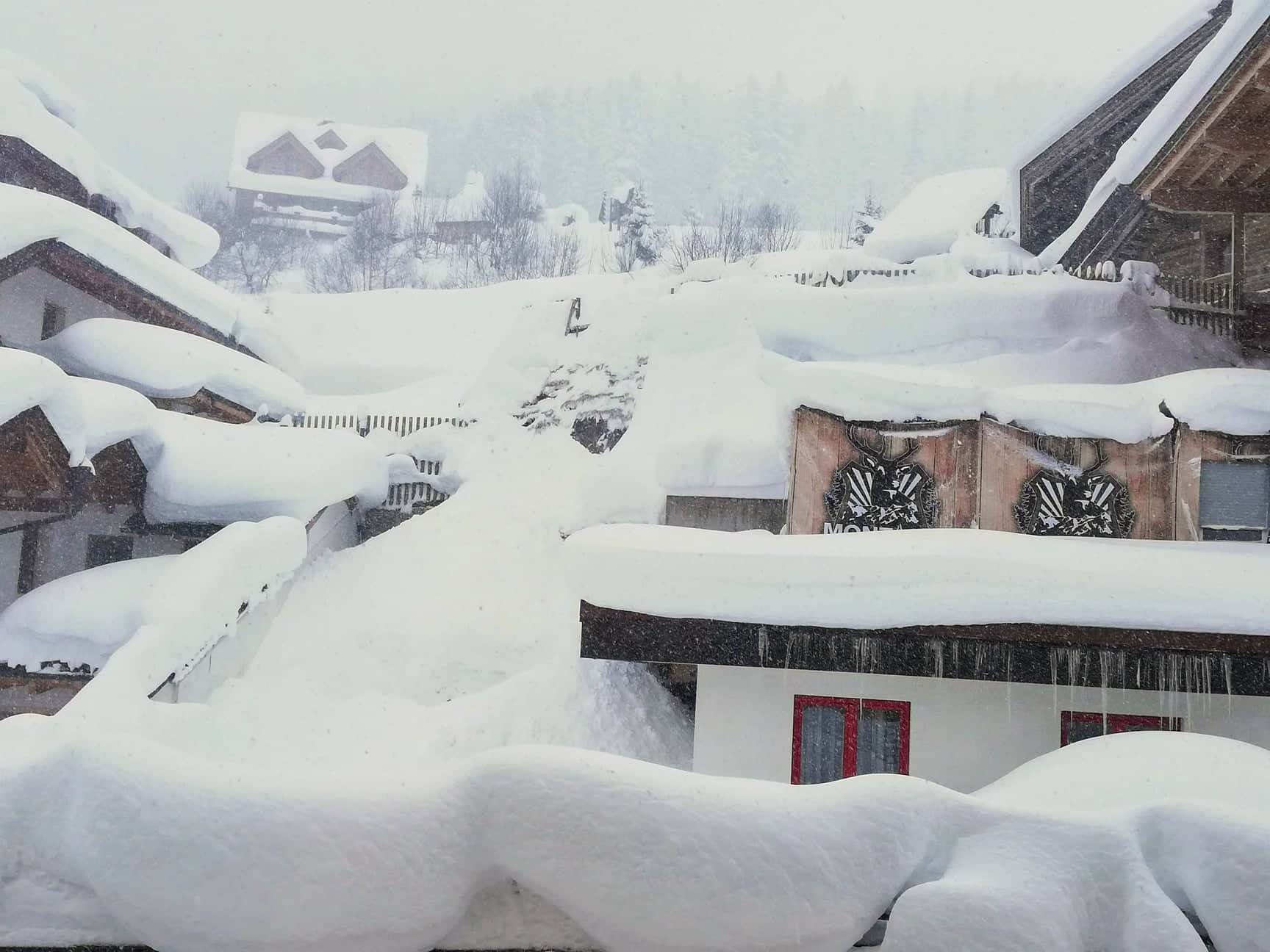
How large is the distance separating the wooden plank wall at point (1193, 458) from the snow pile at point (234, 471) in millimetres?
11987

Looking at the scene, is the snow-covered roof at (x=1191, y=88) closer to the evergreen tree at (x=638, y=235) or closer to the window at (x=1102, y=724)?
the window at (x=1102, y=724)

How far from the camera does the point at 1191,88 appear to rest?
810 cm

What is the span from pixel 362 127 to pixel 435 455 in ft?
154

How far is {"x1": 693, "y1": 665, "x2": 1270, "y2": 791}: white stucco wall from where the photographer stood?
736 centimetres

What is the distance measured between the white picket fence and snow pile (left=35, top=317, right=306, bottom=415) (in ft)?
8.06

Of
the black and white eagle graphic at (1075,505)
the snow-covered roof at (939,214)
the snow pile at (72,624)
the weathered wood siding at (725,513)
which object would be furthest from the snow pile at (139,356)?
the black and white eagle graphic at (1075,505)

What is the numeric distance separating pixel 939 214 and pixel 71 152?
18181mm

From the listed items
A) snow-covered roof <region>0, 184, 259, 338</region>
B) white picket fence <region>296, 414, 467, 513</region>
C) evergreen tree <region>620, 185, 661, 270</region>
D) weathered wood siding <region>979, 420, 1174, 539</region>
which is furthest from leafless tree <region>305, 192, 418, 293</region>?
weathered wood siding <region>979, 420, 1174, 539</region>

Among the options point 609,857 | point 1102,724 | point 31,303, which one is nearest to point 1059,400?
point 1102,724

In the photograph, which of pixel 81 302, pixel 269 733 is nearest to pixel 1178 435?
pixel 269 733

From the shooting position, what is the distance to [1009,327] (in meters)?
12.8

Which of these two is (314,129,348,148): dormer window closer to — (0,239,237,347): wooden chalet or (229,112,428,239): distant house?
(229,112,428,239): distant house

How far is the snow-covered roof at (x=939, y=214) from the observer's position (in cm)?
1822

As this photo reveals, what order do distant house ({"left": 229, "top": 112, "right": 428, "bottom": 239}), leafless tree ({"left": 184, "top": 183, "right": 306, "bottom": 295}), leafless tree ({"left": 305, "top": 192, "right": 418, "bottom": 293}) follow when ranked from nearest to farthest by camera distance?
1. leafless tree ({"left": 184, "top": 183, "right": 306, "bottom": 295})
2. leafless tree ({"left": 305, "top": 192, "right": 418, "bottom": 293})
3. distant house ({"left": 229, "top": 112, "right": 428, "bottom": 239})
